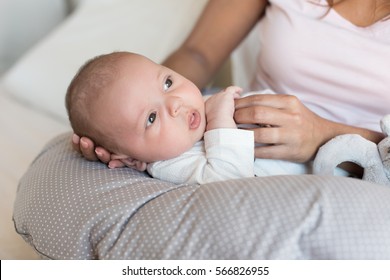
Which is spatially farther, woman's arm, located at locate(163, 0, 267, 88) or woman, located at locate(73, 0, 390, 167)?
woman's arm, located at locate(163, 0, 267, 88)

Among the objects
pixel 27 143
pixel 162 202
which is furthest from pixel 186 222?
pixel 27 143

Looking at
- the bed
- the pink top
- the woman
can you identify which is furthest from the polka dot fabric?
the pink top

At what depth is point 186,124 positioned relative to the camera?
0.97 meters

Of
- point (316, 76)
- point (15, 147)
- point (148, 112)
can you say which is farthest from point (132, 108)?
point (15, 147)

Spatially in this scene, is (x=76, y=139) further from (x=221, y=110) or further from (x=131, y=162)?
(x=221, y=110)

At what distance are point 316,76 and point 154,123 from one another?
42cm

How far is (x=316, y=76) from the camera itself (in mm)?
1175

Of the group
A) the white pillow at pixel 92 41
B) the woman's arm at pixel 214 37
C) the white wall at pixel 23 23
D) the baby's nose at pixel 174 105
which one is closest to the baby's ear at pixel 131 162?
the baby's nose at pixel 174 105

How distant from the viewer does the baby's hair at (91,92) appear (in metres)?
0.93

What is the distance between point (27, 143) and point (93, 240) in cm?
68

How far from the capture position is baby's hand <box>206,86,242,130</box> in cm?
99

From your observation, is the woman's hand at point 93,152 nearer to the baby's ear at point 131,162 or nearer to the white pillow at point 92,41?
the baby's ear at point 131,162

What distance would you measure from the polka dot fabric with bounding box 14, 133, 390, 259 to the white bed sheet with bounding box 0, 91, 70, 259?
0.21 meters

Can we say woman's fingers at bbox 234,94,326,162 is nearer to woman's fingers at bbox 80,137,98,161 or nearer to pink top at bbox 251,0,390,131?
pink top at bbox 251,0,390,131
